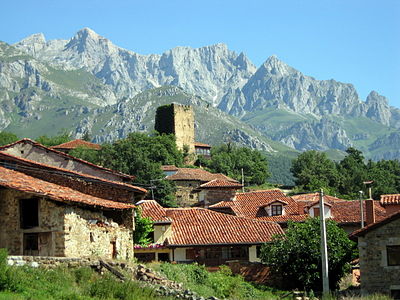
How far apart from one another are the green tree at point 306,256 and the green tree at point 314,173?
78.8 meters

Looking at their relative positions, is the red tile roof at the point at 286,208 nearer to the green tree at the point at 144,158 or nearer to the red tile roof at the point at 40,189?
the red tile roof at the point at 40,189

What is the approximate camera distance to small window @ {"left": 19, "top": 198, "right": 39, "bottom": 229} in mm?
29062

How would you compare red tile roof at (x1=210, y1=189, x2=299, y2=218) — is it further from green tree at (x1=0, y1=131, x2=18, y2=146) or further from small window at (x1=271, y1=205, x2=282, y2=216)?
green tree at (x1=0, y1=131, x2=18, y2=146)

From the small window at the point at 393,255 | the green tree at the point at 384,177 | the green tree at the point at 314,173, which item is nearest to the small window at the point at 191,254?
the small window at the point at 393,255

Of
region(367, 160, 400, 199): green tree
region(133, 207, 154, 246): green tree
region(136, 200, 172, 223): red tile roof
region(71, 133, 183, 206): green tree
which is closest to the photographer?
region(133, 207, 154, 246): green tree

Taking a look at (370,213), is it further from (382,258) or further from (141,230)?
(141,230)

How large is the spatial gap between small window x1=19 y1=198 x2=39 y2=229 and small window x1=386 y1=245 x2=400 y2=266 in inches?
669

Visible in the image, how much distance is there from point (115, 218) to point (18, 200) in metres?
7.24

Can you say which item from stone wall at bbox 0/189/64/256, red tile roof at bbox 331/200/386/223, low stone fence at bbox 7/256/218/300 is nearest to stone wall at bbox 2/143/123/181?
low stone fence at bbox 7/256/218/300

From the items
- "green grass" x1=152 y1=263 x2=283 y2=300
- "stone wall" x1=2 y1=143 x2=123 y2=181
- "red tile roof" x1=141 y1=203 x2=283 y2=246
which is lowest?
"green grass" x1=152 y1=263 x2=283 y2=300

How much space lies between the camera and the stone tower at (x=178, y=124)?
162 m

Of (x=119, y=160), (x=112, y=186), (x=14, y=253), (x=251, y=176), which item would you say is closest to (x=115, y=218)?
(x=112, y=186)

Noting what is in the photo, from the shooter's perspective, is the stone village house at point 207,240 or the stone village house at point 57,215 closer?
the stone village house at point 57,215

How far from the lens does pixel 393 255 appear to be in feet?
117
